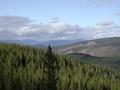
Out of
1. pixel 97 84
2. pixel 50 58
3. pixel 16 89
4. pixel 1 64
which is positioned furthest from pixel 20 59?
pixel 50 58

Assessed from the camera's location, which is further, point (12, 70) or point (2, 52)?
point (2, 52)

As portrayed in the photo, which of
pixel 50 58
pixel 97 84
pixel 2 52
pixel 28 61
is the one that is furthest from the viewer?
pixel 28 61

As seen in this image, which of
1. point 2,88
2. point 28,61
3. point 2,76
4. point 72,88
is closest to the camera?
point 2,88

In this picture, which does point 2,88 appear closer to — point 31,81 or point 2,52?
point 31,81

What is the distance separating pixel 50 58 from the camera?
71938 mm

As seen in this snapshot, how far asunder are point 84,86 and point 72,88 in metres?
8.34

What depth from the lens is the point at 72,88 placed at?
14600 cm

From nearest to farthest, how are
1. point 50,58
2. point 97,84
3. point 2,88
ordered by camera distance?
point 50,58 < point 2,88 < point 97,84

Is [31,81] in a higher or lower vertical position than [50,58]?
lower

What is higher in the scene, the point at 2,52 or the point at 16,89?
the point at 2,52

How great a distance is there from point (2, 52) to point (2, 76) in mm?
51132

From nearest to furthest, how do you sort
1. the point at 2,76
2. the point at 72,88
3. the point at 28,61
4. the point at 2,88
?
the point at 2,88 → the point at 2,76 → the point at 72,88 → the point at 28,61

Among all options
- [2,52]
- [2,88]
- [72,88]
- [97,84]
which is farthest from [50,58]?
[2,52]

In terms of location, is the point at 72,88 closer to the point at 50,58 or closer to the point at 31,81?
the point at 31,81
